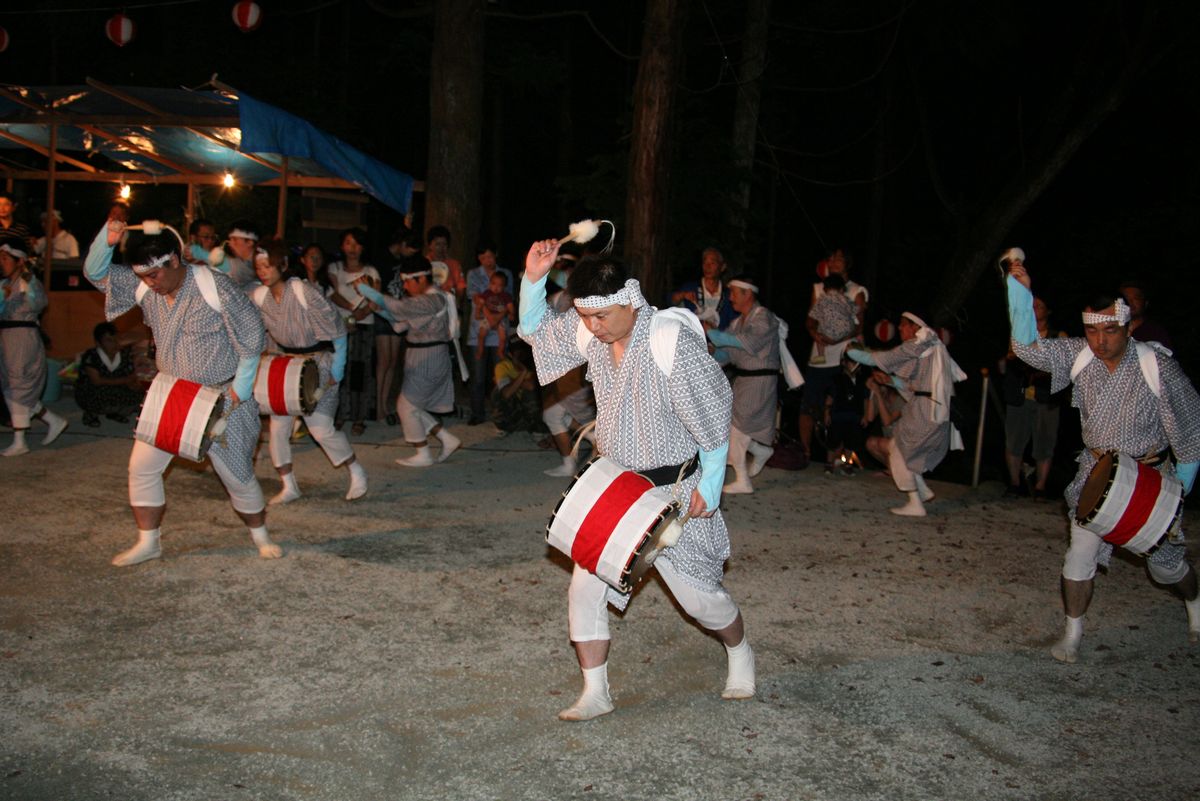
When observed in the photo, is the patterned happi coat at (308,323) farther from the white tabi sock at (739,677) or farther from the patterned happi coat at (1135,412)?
the patterned happi coat at (1135,412)

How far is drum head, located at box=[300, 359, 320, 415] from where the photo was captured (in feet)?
24.0

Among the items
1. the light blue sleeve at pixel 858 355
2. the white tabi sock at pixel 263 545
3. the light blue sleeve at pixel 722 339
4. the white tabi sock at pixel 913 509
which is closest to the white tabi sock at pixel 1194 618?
A: the white tabi sock at pixel 913 509

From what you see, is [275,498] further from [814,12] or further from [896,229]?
[896,229]

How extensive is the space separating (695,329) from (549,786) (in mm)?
1894

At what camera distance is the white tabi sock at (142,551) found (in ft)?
21.0

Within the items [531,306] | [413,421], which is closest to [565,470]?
[413,421]

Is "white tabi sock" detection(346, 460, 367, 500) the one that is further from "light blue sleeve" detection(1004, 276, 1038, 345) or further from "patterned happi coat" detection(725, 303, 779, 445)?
"light blue sleeve" detection(1004, 276, 1038, 345)

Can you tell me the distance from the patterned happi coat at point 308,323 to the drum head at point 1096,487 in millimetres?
5148

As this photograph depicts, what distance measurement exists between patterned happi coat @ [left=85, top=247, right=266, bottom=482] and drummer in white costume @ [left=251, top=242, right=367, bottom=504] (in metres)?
1.58

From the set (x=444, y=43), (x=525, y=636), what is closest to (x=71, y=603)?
(x=525, y=636)

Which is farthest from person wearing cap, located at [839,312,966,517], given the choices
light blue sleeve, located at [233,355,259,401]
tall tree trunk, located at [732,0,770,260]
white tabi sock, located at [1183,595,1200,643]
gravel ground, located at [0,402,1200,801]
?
tall tree trunk, located at [732,0,770,260]

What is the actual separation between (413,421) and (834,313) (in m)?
4.08

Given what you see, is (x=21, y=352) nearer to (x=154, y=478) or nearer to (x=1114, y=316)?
(x=154, y=478)

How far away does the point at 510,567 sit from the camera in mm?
6832
